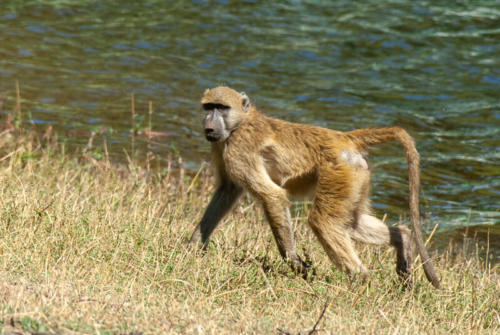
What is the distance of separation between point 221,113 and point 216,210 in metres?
0.86

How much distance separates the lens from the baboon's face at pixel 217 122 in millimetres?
6551

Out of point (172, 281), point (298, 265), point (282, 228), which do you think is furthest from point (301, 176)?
point (172, 281)

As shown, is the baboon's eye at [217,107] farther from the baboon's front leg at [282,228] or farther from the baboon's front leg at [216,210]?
the baboon's front leg at [282,228]

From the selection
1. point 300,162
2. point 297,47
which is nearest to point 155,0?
point 297,47

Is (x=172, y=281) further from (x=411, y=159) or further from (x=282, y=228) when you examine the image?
(x=411, y=159)

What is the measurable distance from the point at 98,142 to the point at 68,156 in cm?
187

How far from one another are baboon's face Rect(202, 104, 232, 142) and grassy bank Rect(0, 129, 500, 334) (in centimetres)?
87

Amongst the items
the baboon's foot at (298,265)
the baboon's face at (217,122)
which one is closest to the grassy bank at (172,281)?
the baboon's foot at (298,265)

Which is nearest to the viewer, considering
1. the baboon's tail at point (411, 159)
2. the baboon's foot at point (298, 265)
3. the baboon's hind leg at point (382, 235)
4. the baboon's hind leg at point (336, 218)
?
the baboon's tail at point (411, 159)

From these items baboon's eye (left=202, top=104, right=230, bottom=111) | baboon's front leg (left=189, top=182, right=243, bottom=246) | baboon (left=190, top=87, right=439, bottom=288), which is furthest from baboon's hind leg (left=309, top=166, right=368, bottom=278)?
baboon's eye (left=202, top=104, right=230, bottom=111)

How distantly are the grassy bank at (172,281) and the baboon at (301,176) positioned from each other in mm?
223

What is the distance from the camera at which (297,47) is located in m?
17.0

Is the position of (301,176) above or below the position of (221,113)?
below

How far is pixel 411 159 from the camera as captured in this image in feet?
19.9
